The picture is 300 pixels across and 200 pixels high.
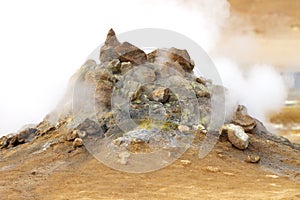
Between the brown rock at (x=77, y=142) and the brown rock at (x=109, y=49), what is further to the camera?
the brown rock at (x=109, y=49)

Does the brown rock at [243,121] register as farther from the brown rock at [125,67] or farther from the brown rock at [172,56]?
the brown rock at [125,67]

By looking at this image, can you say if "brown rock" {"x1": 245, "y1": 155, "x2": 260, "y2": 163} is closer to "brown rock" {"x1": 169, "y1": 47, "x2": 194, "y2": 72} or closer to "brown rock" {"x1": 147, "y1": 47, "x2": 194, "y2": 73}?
"brown rock" {"x1": 147, "y1": 47, "x2": 194, "y2": 73}

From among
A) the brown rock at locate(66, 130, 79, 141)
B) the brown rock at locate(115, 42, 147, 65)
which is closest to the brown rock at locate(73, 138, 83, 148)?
the brown rock at locate(66, 130, 79, 141)

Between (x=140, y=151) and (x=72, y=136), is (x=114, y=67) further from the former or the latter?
(x=140, y=151)

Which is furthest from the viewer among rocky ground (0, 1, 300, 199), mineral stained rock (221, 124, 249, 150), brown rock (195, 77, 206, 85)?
brown rock (195, 77, 206, 85)

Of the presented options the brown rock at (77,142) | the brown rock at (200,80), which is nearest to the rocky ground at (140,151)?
the brown rock at (77,142)

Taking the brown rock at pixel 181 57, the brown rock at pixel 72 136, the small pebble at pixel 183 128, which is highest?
the brown rock at pixel 181 57

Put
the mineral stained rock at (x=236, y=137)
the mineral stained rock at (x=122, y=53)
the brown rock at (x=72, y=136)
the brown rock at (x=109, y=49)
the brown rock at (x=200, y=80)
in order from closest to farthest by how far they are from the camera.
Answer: the mineral stained rock at (x=236, y=137) → the brown rock at (x=72, y=136) → the mineral stained rock at (x=122, y=53) → the brown rock at (x=109, y=49) → the brown rock at (x=200, y=80)

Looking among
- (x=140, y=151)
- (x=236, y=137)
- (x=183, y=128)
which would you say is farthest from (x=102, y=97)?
(x=236, y=137)
